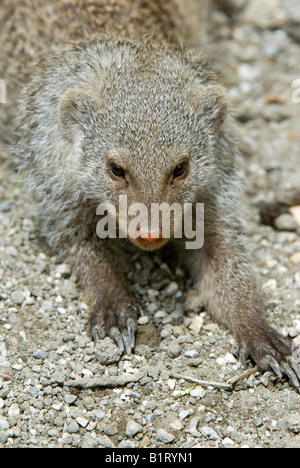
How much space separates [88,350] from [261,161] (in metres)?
2.74

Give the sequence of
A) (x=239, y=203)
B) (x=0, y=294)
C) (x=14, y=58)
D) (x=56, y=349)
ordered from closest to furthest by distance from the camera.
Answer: (x=56, y=349)
(x=0, y=294)
(x=239, y=203)
(x=14, y=58)

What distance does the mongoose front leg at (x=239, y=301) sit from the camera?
172 inches

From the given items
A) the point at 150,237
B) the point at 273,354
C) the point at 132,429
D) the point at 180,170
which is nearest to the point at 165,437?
the point at 132,429

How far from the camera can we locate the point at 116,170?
4195mm

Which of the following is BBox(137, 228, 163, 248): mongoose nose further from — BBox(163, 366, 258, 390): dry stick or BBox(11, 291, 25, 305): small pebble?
BBox(11, 291, 25, 305): small pebble

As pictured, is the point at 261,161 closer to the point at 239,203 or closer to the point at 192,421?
the point at 239,203

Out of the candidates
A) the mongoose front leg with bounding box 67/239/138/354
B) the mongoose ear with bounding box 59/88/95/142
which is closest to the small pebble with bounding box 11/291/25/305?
the mongoose front leg with bounding box 67/239/138/354

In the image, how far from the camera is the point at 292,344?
4.51 meters

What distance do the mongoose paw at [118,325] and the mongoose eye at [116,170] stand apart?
3.23 feet

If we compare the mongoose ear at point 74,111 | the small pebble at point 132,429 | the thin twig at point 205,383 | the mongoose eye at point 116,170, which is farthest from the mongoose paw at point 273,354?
the mongoose ear at point 74,111

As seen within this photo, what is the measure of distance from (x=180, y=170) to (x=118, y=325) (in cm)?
114

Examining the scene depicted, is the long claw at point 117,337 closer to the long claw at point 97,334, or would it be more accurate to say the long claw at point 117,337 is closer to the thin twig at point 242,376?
the long claw at point 97,334

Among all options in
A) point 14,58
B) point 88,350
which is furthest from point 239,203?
point 14,58

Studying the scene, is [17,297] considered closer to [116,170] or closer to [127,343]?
[127,343]
